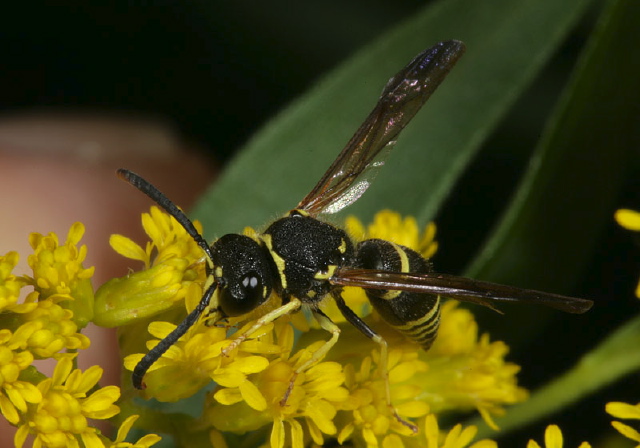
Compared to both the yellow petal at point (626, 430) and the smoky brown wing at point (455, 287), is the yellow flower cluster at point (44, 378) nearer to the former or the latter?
the smoky brown wing at point (455, 287)

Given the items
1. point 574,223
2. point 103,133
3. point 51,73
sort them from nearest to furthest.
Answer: point 574,223 → point 51,73 → point 103,133

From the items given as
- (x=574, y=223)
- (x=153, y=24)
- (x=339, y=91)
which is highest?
(x=153, y=24)

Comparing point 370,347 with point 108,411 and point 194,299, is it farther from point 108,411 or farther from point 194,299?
point 108,411

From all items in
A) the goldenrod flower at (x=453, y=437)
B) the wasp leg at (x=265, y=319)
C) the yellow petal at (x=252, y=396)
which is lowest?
the goldenrod flower at (x=453, y=437)

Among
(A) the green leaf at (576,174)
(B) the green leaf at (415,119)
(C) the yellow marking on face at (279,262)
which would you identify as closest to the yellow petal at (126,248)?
(C) the yellow marking on face at (279,262)

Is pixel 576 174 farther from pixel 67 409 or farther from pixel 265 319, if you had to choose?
pixel 67 409

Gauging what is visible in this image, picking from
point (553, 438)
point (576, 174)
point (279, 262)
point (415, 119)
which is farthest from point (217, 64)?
point (553, 438)

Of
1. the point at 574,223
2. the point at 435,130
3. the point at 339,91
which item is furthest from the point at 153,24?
the point at 574,223
